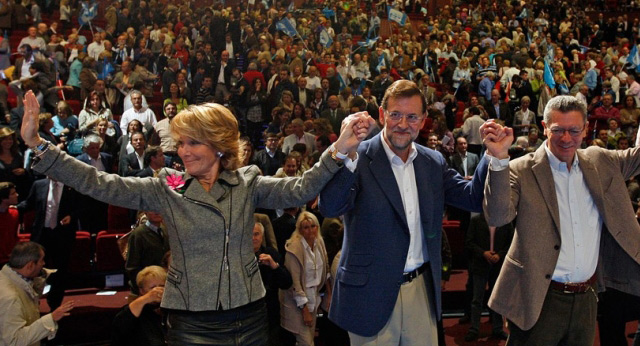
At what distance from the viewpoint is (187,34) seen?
12898mm

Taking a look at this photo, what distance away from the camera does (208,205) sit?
206 centimetres

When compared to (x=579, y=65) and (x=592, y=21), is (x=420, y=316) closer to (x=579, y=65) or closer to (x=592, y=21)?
(x=579, y=65)

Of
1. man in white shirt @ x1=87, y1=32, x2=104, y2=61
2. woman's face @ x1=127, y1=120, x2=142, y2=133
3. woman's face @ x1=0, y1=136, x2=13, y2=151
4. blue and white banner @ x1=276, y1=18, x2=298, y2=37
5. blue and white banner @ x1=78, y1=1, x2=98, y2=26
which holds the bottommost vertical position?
woman's face @ x1=0, y1=136, x2=13, y2=151

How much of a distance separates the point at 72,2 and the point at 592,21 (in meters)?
15.6

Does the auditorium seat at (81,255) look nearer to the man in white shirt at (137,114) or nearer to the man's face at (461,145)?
the man in white shirt at (137,114)

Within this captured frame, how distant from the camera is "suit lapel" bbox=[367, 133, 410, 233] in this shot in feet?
7.98

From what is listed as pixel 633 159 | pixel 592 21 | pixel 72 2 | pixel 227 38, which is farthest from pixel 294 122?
pixel 592 21

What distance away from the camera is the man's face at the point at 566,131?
2654mm

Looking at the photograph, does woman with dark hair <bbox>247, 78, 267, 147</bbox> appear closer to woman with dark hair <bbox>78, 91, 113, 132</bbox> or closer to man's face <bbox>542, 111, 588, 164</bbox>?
woman with dark hair <bbox>78, 91, 113, 132</bbox>

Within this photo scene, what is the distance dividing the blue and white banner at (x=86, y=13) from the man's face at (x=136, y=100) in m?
6.53

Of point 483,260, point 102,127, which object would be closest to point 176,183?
point 483,260

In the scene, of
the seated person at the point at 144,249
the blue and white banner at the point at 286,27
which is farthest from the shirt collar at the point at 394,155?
the blue and white banner at the point at 286,27

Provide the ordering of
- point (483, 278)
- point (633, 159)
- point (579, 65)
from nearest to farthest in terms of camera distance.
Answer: point (633, 159) → point (483, 278) → point (579, 65)

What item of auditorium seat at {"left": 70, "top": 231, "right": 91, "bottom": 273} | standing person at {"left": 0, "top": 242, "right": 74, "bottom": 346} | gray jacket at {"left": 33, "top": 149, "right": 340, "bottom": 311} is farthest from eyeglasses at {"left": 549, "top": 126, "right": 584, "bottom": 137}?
auditorium seat at {"left": 70, "top": 231, "right": 91, "bottom": 273}
